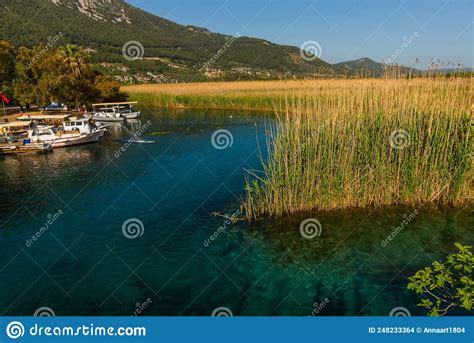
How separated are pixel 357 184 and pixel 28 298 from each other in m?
13.4

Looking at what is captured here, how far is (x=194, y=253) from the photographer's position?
43.8 ft

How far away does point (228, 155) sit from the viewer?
96.2ft

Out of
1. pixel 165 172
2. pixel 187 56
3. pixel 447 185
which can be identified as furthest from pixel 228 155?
pixel 187 56

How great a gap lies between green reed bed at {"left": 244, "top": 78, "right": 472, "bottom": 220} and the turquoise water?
5.37ft

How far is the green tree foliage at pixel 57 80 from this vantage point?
160ft

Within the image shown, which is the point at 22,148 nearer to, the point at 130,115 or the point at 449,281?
the point at 130,115

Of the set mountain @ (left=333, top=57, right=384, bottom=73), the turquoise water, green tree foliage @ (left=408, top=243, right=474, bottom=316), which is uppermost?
mountain @ (left=333, top=57, right=384, bottom=73)

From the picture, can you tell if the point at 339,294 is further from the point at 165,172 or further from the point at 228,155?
the point at 228,155

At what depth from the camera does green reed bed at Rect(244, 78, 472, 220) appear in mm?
14266

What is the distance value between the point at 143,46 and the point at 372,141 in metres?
169

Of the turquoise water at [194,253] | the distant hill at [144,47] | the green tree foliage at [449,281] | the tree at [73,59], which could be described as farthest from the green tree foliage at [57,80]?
the distant hill at [144,47]

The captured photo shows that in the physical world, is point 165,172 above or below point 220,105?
below

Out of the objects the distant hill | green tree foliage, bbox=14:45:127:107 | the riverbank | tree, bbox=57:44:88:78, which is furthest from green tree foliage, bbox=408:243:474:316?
the distant hill

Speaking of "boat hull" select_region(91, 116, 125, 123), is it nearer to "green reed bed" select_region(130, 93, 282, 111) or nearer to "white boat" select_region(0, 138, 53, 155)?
"green reed bed" select_region(130, 93, 282, 111)
